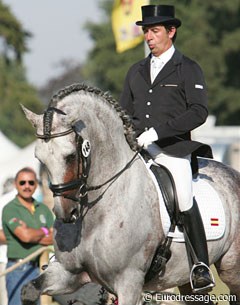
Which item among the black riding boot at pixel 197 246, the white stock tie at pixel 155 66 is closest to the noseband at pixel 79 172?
the black riding boot at pixel 197 246

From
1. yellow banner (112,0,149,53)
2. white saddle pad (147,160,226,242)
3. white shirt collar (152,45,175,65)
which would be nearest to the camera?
white shirt collar (152,45,175,65)

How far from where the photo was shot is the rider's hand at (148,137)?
8359 millimetres

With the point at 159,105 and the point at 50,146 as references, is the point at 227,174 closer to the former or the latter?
the point at 159,105

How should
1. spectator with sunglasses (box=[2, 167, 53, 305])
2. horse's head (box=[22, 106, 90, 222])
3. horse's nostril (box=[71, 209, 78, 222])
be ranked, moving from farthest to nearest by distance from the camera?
spectator with sunglasses (box=[2, 167, 53, 305]), horse's nostril (box=[71, 209, 78, 222]), horse's head (box=[22, 106, 90, 222])

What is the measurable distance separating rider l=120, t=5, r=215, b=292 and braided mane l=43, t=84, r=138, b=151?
89 mm

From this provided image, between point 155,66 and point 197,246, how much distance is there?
1.58m

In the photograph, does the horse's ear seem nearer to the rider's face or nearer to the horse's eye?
the horse's eye

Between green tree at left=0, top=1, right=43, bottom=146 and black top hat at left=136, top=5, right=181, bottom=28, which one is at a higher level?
green tree at left=0, top=1, right=43, bottom=146

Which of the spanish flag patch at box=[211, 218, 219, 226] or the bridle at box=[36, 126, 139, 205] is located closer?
the bridle at box=[36, 126, 139, 205]

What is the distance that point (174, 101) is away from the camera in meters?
8.69

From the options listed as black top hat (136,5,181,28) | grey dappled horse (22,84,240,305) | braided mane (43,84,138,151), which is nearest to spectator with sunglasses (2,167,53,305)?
grey dappled horse (22,84,240,305)

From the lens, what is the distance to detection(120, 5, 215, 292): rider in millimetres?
8508

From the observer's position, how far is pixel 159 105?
8703mm

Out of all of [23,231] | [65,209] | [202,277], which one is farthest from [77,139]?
[23,231]
